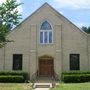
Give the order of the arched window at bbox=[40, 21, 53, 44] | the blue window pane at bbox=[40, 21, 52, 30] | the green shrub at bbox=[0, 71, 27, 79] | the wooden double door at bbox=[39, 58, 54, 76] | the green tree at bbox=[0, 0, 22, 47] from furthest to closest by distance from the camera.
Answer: the wooden double door at bbox=[39, 58, 54, 76], the blue window pane at bbox=[40, 21, 52, 30], the arched window at bbox=[40, 21, 53, 44], the green shrub at bbox=[0, 71, 27, 79], the green tree at bbox=[0, 0, 22, 47]

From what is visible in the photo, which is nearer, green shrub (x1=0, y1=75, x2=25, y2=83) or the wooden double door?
green shrub (x1=0, y1=75, x2=25, y2=83)

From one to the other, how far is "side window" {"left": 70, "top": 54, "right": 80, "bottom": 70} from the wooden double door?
8.50ft

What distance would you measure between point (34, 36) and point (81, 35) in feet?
19.3

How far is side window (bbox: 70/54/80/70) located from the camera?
51875 mm

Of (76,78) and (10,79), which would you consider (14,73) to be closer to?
(10,79)

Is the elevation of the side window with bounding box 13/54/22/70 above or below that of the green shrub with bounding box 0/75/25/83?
above

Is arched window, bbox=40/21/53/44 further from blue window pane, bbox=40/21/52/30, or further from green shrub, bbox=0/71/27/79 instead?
green shrub, bbox=0/71/27/79

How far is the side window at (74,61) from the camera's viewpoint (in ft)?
170

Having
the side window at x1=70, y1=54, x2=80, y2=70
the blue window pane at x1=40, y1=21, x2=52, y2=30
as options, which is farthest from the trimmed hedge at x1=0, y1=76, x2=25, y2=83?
the blue window pane at x1=40, y1=21, x2=52, y2=30

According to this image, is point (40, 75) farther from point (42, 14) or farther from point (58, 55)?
point (42, 14)

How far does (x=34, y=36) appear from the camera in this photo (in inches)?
2056

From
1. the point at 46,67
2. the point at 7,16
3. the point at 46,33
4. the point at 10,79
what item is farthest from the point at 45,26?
the point at 7,16

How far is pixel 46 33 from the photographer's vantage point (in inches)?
2066

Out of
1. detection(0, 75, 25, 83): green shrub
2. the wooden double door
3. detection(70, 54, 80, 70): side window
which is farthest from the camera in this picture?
the wooden double door
